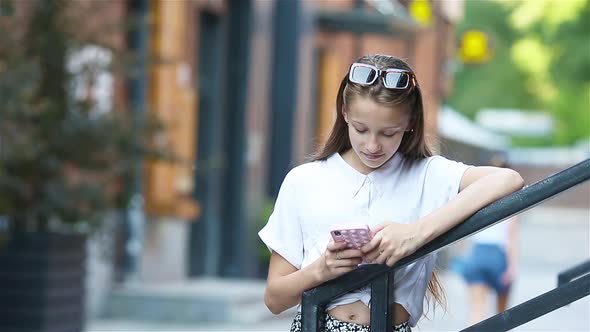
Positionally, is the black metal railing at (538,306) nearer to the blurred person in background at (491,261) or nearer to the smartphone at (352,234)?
the smartphone at (352,234)

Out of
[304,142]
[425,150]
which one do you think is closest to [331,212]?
[425,150]

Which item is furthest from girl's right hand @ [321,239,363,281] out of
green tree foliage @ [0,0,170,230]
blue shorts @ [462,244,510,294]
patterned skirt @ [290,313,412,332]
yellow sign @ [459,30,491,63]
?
yellow sign @ [459,30,491,63]

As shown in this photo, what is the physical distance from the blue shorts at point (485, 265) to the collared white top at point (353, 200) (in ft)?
20.5

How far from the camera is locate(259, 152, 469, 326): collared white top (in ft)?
9.64

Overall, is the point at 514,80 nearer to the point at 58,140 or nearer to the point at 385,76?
the point at 58,140

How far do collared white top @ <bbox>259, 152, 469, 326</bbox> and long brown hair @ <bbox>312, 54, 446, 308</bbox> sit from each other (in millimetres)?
30

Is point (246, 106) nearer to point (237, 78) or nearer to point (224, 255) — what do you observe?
point (237, 78)

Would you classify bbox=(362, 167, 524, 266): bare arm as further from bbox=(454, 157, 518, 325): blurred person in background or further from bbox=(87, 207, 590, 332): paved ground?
bbox=(454, 157, 518, 325): blurred person in background

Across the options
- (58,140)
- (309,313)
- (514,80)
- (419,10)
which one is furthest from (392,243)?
(514,80)

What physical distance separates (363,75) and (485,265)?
6.54 m

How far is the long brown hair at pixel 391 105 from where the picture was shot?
9.23ft

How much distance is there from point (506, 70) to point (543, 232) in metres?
18.1

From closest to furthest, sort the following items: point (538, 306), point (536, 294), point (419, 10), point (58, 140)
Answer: point (538, 306) → point (536, 294) → point (58, 140) → point (419, 10)

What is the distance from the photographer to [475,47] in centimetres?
2300
